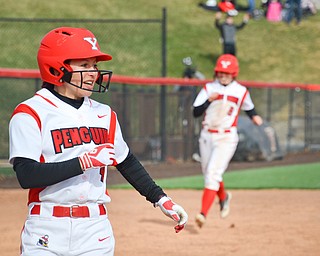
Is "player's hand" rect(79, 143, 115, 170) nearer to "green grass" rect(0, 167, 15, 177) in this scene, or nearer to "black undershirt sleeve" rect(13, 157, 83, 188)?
"black undershirt sleeve" rect(13, 157, 83, 188)

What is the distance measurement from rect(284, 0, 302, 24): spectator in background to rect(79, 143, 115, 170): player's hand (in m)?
34.9

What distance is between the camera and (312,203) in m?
12.4

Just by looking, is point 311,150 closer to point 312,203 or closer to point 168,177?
point 168,177

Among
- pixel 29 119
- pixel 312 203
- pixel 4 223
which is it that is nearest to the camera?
pixel 29 119

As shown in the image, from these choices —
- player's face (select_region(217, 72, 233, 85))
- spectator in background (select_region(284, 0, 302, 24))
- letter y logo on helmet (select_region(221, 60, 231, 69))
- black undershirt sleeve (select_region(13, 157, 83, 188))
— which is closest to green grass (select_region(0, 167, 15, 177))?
player's face (select_region(217, 72, 233, 85))

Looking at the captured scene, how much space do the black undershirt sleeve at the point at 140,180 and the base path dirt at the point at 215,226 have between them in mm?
3572

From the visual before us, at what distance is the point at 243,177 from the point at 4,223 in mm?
6789

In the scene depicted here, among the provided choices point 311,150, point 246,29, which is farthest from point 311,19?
point 311,150

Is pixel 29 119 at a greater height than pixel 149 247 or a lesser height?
greater

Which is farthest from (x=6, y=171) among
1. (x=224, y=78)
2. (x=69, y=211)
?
(x=69, y=211)

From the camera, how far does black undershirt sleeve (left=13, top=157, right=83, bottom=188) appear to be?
174 inches

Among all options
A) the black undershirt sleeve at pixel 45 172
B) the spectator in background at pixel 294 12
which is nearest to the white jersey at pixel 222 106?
the black undershirt sleeve at pixel 45 172

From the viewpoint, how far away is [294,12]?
39406 mm

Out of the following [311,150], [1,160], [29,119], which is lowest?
[311,150]
